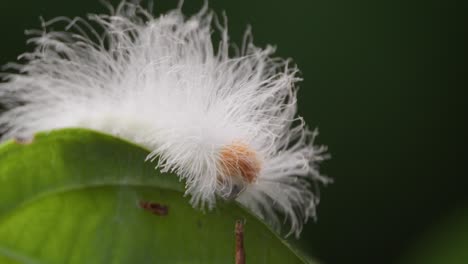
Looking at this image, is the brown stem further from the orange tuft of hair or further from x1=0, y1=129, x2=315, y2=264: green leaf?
the orange tuft of hair

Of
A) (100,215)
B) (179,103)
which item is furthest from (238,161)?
(100,215)

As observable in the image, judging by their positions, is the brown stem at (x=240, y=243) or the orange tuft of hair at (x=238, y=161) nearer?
the brown stem at (x=240, y=243)

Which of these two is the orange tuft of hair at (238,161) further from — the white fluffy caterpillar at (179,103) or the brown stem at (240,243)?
the brown stem at (240,243)

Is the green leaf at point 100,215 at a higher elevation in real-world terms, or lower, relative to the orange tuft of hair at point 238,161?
lower

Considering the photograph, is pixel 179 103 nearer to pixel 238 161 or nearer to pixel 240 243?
pixel 238 161

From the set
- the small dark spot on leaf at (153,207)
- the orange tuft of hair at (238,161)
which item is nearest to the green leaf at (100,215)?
the small dark spot on leaf at (153,207)

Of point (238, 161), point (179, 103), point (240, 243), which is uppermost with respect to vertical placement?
point (179, 103)
